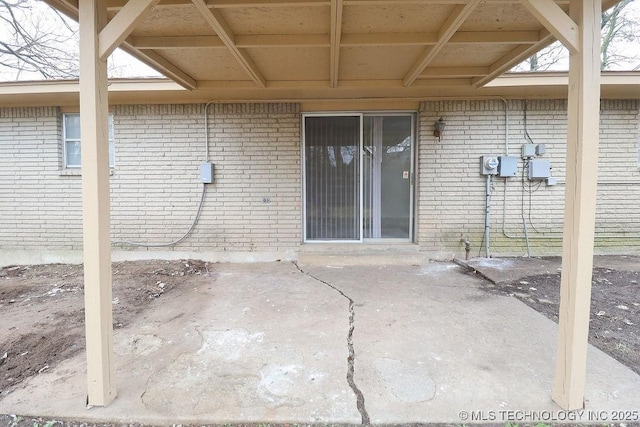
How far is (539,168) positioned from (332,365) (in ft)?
16.4

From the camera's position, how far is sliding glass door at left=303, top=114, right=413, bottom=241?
226 inches

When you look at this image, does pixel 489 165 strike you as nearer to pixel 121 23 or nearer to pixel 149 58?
pixel 149 58

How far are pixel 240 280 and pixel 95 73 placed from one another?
3209 mm

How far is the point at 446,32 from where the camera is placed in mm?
3076

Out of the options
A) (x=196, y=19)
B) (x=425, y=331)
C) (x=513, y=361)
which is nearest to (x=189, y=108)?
(x=196, y=19)

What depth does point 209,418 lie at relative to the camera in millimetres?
1946

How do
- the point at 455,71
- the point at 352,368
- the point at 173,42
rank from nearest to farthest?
1. the point at 352,368
2. the point at 173,42
3. the point at 455,71

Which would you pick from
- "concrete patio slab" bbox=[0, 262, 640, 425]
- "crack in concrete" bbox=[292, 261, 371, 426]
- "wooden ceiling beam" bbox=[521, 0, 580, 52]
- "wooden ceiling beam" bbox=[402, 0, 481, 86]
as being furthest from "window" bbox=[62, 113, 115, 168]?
"wooden ceiling beam" bbox=[521, 0, 580, 52]

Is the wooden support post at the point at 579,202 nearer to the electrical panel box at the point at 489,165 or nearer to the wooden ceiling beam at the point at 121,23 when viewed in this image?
the wooden ceiling beam at the point at 121,23

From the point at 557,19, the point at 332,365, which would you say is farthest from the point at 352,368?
the point at 557,19

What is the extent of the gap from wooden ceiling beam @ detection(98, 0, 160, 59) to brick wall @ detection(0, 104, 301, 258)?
3611 mm

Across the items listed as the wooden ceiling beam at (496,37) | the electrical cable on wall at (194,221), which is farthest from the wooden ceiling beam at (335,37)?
the electrical cable on wall at (194,221)

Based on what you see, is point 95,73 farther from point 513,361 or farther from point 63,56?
point 63,56

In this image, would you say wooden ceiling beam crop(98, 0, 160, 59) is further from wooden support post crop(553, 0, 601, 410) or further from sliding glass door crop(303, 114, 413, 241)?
sliding glass door crop(303, 114, 413, 241)
